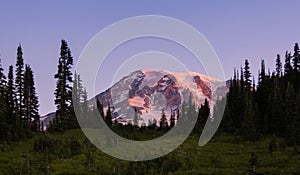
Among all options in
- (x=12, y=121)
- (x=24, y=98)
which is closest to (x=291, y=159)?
(x=12, y=121)

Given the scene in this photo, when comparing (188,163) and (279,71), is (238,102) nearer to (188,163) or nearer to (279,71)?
(279,71)

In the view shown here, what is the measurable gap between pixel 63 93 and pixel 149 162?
28.6 m

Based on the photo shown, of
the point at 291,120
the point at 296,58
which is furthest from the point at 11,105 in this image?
the point at 296,58

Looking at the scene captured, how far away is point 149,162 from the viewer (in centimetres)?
3778

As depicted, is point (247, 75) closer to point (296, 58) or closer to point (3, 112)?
point (296, 58)

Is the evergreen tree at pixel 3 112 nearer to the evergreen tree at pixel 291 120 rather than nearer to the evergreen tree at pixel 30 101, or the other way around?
the evergreen tree at pixel 30 101

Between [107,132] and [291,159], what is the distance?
20.6 metres

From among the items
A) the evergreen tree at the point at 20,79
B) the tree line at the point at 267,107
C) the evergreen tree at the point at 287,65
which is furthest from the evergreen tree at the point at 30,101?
the evergreen tree at the point at 287,65

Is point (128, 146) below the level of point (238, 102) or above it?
below

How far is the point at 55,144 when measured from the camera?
42.7m

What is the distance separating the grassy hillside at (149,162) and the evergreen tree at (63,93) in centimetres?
1292

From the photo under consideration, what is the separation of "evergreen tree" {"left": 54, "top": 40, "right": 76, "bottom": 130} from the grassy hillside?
12.9 m

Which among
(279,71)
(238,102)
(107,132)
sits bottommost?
(107,132)

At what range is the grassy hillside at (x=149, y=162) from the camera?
33938mm
